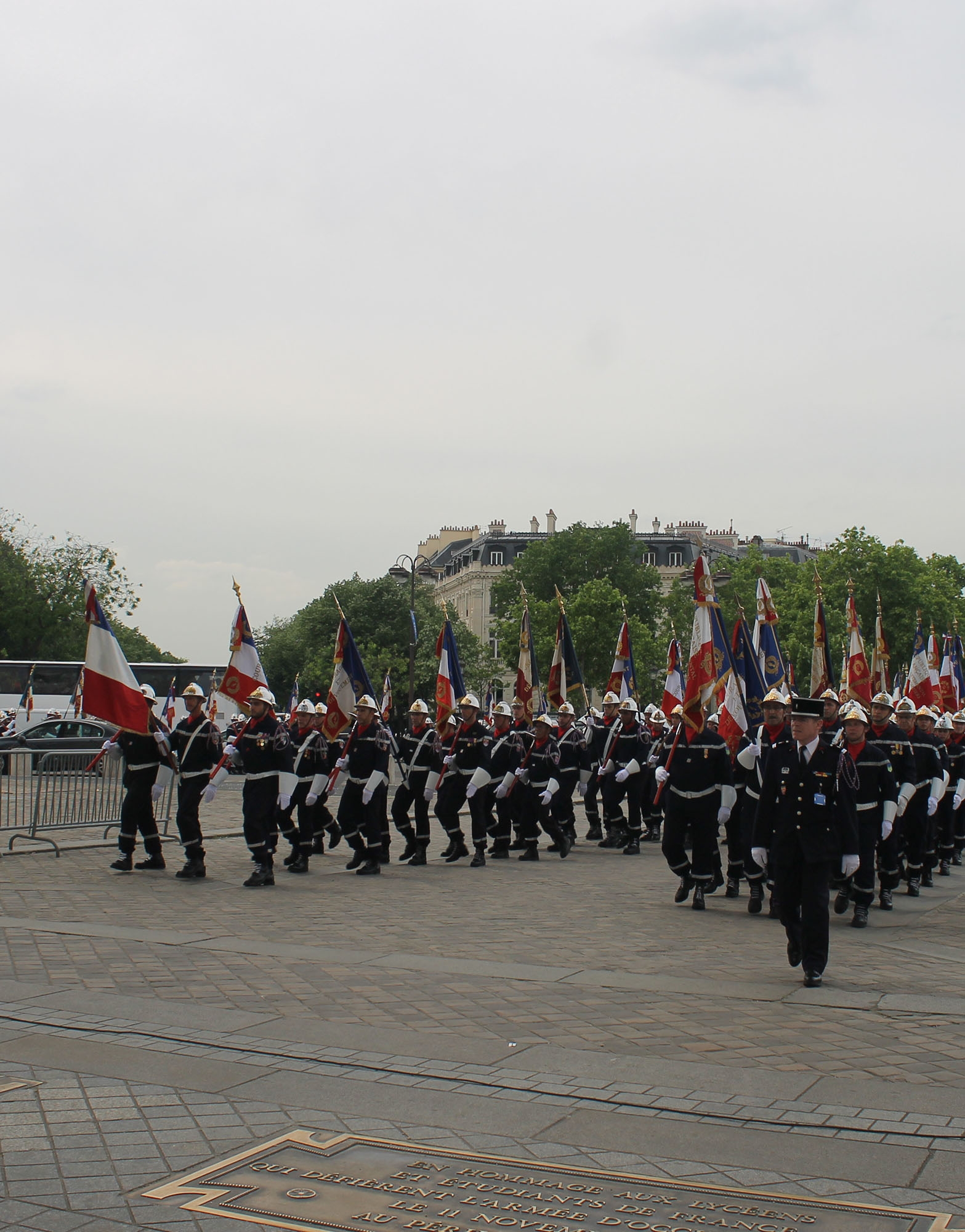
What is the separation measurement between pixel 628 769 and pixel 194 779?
606 cm

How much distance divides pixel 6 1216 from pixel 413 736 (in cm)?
1152

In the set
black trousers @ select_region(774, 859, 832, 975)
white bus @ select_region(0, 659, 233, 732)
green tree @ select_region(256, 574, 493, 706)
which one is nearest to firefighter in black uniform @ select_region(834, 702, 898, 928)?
black trousers @ select_region(774, 859, 832, 975)

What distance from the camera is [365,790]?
1426cm

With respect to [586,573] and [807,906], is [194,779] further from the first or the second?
[586,573]

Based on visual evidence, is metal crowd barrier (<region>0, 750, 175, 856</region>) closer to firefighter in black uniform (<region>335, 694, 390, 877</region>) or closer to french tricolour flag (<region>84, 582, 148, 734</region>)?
french tricolour flag (<region>84, 582, 148, 734</region>)

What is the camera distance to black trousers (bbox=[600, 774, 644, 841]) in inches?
→ 689

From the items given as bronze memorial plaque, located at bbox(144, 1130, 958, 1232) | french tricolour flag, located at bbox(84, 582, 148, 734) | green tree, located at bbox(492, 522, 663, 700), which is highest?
green tree, located at bbox(492, 522, 663, 700)

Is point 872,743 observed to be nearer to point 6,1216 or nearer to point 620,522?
point 6,1216

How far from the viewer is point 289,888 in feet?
42.7

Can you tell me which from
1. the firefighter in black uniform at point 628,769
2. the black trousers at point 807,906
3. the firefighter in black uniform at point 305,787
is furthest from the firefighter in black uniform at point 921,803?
the firefighter in black uniform at point 305,787

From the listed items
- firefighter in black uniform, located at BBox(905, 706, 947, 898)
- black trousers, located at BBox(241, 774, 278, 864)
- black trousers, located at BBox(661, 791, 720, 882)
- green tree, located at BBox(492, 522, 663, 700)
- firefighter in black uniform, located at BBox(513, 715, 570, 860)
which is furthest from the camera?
green tree, located at BBox(492, 522, 663, 700)

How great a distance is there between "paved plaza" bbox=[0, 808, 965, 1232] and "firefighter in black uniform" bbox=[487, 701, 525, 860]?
15.8 ft

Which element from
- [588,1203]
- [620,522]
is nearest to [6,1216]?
[588,1203]

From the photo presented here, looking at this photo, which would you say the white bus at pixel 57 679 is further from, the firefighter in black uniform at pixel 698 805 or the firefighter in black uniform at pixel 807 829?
the firefighter in black uniform at pixel 807 829
